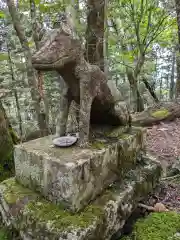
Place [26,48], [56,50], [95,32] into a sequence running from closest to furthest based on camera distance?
[56,50] < [95,32] < [26,48]

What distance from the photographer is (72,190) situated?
5.74ft

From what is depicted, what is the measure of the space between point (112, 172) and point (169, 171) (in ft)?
4.76

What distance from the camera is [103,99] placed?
2.26 meters

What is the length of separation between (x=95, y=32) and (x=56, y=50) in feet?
8.35

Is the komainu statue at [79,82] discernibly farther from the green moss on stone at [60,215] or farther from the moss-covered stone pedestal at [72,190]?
the green moss on stone at [60,215]

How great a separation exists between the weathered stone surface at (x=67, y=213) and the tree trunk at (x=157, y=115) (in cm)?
330

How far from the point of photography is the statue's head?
1.62m

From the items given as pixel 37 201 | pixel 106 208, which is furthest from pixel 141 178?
pixel 37 201

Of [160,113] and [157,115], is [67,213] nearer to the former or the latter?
[157,115]

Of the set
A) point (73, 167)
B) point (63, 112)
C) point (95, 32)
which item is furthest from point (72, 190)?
point (95, 32)

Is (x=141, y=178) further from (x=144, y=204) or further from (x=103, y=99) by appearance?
(x=103, y=99)

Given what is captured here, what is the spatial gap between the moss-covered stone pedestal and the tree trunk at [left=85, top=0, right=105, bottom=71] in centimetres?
215

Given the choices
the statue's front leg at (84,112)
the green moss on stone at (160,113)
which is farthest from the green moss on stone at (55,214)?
the green moss on stone at (160,113)

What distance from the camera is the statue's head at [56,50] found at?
162cm
